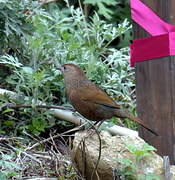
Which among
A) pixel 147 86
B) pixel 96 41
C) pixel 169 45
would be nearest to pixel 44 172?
pixel 147 86

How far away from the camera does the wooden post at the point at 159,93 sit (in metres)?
3.85

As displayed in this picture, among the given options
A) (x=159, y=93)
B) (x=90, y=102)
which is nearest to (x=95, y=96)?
(x=90, y=102)

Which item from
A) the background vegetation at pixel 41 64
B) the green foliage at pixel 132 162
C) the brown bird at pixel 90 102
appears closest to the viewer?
the green foliage at pixel 132 162

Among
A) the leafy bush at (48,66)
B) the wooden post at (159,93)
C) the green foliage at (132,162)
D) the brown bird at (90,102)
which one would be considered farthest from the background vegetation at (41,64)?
the green foliage at (132,162)

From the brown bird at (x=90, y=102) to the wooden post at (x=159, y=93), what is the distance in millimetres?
178

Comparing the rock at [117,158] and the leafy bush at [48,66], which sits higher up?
the leafy bush at [48,66]

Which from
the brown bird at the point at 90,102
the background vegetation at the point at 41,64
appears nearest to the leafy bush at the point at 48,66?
the background vegetation at the point at 41,64

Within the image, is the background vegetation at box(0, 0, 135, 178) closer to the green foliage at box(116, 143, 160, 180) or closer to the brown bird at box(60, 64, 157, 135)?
the brown bird at box(60, 64, 157, 135)

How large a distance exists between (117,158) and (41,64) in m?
1.87

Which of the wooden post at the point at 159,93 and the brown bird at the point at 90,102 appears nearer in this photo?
the wooden post at the point at 159,93

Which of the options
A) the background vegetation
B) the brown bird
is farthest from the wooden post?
the background vegetation

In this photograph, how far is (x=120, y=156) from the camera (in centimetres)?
371

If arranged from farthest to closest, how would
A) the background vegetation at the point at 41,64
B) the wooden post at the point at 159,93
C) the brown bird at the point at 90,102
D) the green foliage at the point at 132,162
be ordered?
the background vegetation at the point at 41,64 < the brown bird at the point at 90,102 < the wooden post at the point at 159,93 < the green foliage at the point at 132,162

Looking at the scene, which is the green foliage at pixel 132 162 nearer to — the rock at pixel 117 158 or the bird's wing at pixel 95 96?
the rock at pixel 117 158
